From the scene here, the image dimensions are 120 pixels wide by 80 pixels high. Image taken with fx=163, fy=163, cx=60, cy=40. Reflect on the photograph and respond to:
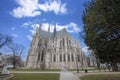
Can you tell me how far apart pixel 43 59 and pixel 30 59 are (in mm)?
9850

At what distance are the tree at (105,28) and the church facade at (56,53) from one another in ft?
250

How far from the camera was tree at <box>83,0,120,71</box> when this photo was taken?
1214 cm

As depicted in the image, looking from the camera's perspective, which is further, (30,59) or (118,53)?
(30,59)

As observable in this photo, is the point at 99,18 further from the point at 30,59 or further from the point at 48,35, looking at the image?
the point at 48,35

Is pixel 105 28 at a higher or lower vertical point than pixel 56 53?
lower

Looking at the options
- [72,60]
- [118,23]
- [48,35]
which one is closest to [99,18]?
[118,23]

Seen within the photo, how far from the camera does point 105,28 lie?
14.2 m

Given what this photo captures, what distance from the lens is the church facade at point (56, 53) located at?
96250mm

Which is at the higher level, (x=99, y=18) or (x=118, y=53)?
(x=99, y=18)

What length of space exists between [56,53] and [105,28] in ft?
286

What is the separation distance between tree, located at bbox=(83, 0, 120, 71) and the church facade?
76273 millimetres

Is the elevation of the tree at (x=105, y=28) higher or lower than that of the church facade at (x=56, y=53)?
lower

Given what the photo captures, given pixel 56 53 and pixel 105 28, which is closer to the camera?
pixel 105 28

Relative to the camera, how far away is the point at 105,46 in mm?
15766
